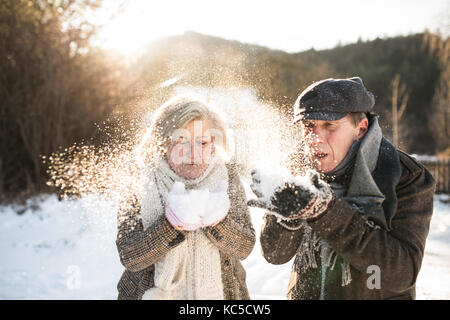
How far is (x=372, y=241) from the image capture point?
4.30 feet

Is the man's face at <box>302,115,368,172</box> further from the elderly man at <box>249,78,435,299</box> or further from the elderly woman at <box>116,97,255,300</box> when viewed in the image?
the elderly woman at <box>116,97,255,300</box>

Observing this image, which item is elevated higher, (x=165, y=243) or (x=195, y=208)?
(x=195, y=208)

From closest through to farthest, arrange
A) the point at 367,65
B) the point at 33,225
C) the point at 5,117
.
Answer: the point at 33,225
the point at 5,117
the point at 367,65

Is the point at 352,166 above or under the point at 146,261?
above

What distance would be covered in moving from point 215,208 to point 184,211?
0.45 feet

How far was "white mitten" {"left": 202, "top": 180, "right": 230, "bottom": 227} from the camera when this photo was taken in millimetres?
1498

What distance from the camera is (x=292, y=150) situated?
5.73 ft

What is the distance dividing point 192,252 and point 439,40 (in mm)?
16128

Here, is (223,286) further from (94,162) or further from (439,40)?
(439,40)

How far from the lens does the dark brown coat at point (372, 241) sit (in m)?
1.30

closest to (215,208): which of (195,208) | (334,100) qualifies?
(195,208)

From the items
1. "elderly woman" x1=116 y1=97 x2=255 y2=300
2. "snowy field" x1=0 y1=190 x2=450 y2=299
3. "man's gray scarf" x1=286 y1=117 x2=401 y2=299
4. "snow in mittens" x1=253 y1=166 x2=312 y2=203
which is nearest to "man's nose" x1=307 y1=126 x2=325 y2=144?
"man's gray scarf" x1=286 y1=117 x2=401 y2=299

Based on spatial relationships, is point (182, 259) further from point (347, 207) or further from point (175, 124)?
point (347, 207)
